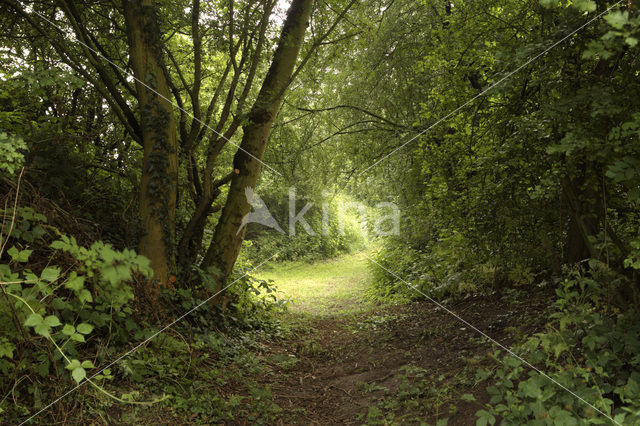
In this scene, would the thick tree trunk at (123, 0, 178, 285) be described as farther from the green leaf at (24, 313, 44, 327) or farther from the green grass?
the green grass

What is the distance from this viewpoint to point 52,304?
296 cm

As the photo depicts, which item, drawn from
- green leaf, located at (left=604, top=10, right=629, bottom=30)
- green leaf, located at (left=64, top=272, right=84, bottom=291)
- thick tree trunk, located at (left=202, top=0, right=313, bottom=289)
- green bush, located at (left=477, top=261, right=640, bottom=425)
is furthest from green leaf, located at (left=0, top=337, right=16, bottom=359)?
green leaf, located at (left=604, top=10, right=629, bottom=30)

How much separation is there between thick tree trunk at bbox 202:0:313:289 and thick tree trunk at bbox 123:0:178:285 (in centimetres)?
93

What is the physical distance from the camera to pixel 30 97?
488 cm

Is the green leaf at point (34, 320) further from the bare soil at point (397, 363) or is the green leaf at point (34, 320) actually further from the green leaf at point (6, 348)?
the bare soil at point (397, 363)

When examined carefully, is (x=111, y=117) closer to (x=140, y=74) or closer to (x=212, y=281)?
(x=140, y=74)

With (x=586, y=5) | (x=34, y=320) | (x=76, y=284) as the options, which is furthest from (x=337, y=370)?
(x=586, y=5)

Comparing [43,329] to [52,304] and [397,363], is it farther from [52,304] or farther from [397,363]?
[397,363]

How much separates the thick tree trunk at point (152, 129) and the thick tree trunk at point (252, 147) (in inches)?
36.7

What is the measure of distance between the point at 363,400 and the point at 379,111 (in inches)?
270

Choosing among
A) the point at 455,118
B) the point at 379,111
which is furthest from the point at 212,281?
the point at 379,111

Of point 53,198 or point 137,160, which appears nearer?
point 53,198

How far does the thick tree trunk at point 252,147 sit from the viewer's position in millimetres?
5469

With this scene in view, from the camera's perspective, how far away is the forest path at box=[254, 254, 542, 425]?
3420 mm
